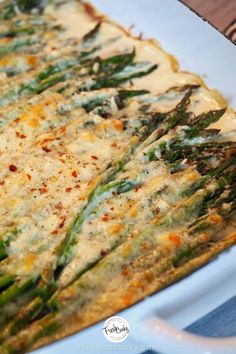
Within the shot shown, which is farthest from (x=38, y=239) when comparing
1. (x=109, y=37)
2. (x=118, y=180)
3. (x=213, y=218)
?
(x=109, y=37)

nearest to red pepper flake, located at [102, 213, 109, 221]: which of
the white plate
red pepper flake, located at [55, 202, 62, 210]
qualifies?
red pepper flake, located at [55, 202, 62, 210]

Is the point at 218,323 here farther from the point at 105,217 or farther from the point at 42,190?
the point at 42,190

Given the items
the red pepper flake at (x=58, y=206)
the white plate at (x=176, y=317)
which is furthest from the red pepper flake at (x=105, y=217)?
the white plate at (x=176, y=317)

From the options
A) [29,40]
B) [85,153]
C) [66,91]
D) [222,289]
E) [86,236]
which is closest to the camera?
[222,289]

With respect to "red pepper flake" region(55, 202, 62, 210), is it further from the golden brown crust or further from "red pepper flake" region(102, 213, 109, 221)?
the golden brown crust

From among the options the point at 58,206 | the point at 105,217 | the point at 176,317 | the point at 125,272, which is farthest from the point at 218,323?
the point at 58,206

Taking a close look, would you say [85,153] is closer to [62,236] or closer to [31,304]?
[62,236]

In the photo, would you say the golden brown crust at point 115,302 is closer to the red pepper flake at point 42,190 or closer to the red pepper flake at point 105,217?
the red pepper flake at point 105,217

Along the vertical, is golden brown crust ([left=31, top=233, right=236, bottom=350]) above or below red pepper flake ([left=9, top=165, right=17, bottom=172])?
above
